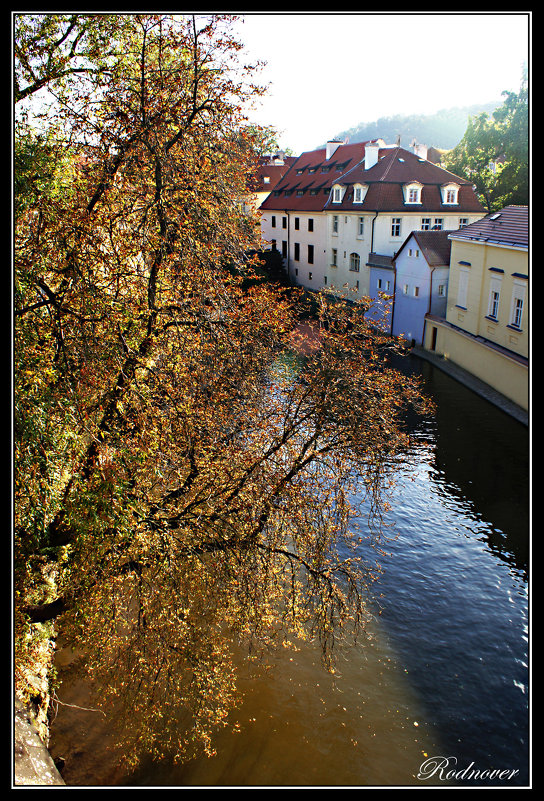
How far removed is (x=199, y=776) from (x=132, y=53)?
10.7 m

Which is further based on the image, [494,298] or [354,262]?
[354,262]

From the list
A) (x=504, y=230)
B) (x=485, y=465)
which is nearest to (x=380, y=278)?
(x=504, y=230)

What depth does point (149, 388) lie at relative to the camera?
28.6ft

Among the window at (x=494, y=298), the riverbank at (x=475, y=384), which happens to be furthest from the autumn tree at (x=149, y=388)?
the window at (x=494, y=298)

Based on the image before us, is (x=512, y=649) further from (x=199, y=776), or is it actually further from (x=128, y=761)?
(x=128, y=761)

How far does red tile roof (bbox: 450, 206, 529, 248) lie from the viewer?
71.8ft

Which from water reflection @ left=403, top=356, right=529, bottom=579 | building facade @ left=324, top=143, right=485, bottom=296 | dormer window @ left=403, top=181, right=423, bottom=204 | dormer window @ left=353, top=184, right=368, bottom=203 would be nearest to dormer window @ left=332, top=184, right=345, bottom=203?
building facade @ left=324, top=143, right=485, bottom=296

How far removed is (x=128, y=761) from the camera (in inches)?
316

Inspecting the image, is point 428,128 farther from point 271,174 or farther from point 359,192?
point 359,192

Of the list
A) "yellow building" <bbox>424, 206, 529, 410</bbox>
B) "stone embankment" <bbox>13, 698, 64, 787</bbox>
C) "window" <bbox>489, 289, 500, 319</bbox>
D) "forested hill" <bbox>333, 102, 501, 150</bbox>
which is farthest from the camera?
"forested hill" <bbox>333, 102, 501, 150</bbox>

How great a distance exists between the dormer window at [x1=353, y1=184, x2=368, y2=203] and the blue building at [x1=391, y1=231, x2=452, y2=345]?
23.8 ft

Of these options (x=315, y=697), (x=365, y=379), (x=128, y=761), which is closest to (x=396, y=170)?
(x=365, y=379)

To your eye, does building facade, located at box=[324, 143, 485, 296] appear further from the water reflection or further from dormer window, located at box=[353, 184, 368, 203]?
the water reflection

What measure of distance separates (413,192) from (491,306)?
13.5 meters
